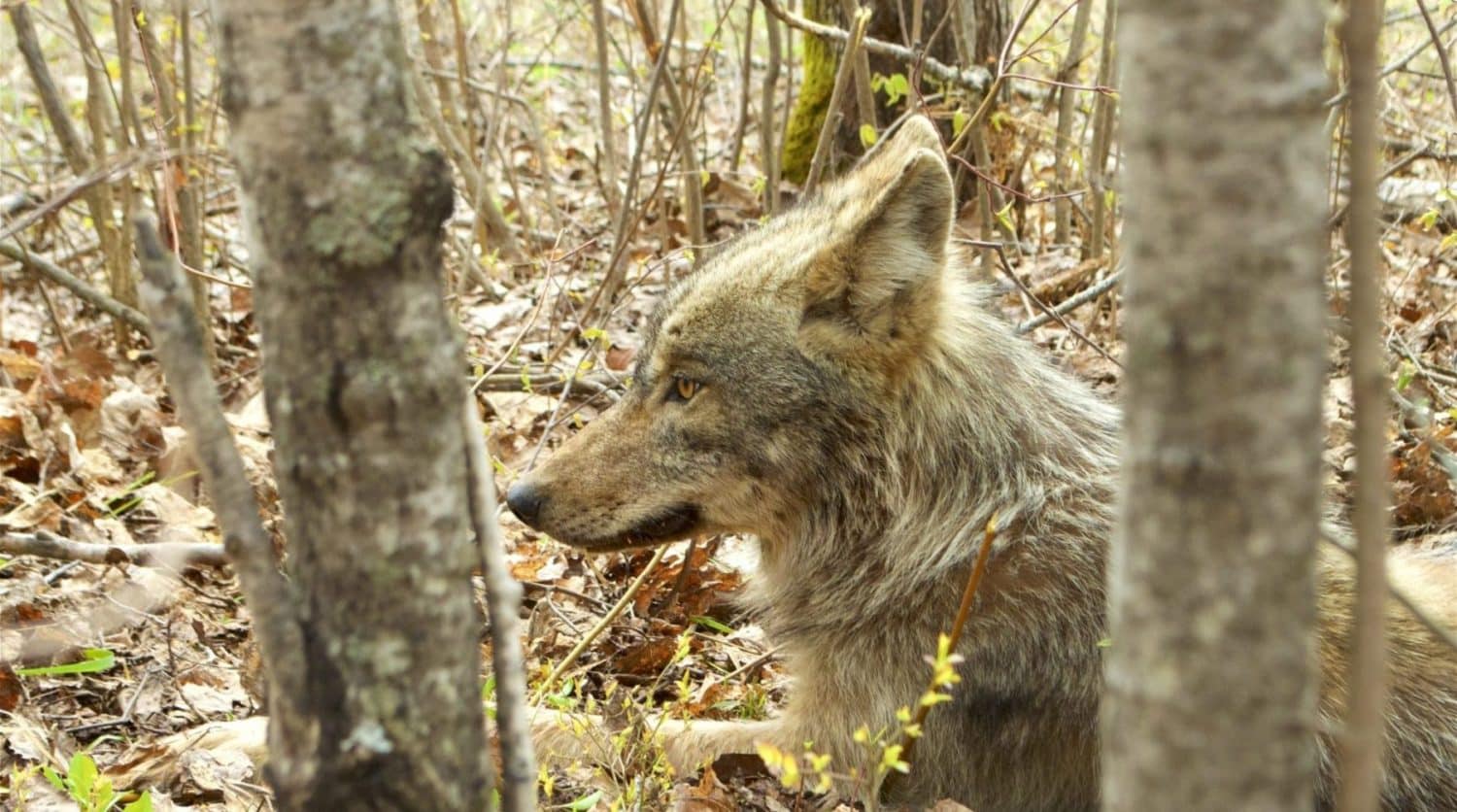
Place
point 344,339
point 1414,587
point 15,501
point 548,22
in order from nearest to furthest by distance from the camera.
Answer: point 344,339
point 1414,587
point 15,501
point 548,22

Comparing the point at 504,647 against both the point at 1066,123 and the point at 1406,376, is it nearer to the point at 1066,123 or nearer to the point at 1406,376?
the point at 1406,376

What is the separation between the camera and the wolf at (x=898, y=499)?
3797mm

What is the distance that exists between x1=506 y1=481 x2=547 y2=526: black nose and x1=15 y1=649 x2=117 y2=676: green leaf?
131 cm

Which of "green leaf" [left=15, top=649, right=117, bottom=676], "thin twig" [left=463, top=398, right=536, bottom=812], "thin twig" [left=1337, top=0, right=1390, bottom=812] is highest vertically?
"thin twig" [left=1337, top=0, right=1390, bottom=812]

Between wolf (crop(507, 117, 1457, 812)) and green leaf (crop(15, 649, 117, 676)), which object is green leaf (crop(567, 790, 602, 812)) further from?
green leaf (crop(15, 649, 117, 676))

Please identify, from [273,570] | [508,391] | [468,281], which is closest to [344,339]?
[273,570]

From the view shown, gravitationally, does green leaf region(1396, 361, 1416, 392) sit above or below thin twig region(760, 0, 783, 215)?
below

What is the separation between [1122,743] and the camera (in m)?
1.53

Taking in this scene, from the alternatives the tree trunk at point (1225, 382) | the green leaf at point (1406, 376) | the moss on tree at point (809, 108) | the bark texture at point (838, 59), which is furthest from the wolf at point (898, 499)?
the moss on tree at point (809, 108)

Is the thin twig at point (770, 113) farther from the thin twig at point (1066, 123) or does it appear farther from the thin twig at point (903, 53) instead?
the thin twig at point (1066, 123)

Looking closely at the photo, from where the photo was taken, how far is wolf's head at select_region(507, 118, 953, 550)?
3.98 metres

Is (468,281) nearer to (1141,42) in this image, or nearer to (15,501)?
(15,501)

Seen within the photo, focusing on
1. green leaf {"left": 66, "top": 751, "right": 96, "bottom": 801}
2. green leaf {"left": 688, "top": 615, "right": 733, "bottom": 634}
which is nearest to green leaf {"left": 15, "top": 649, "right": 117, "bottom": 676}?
green leaf {"left": 66, "top": 751, "right": 96, "bottom": 801}

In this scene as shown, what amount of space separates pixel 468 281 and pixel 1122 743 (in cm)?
718
